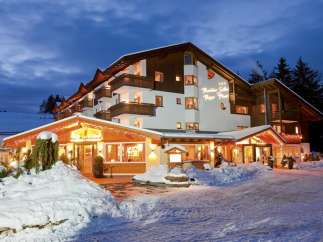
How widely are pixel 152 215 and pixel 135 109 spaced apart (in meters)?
20.6

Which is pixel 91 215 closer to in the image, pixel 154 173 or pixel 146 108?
pixel 154 173

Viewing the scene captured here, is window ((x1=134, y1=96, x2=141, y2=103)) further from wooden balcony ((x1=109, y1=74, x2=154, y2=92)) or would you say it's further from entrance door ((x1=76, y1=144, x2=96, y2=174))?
entrance door ((x1=76, y1=144, x2=96, y2=174))

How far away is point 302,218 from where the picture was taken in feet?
30.4

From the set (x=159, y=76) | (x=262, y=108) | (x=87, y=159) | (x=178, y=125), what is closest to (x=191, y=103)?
(x=178, y=125)

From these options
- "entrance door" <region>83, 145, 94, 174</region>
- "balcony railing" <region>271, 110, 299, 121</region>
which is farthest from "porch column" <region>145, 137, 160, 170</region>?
"balcony railing" <region>271, 110, 299, 121</region>

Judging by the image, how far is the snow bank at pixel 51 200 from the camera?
8.71 metres

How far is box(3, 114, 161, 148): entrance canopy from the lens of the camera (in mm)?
23406

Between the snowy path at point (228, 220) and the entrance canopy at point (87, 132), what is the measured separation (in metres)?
9.67

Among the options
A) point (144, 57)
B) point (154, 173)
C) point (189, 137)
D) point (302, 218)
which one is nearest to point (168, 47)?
point (144, 57)

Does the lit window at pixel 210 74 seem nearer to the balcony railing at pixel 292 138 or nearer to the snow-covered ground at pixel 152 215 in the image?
the balcony railing at pixel 292 138

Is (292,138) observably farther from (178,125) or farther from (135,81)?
(135,81)

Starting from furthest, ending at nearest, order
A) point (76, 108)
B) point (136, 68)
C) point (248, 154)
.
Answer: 1. point (76, 108)
2. point (136, 68)
3. point (248, 154)

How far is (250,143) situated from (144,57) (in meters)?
12.7

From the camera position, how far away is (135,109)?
30406mm
